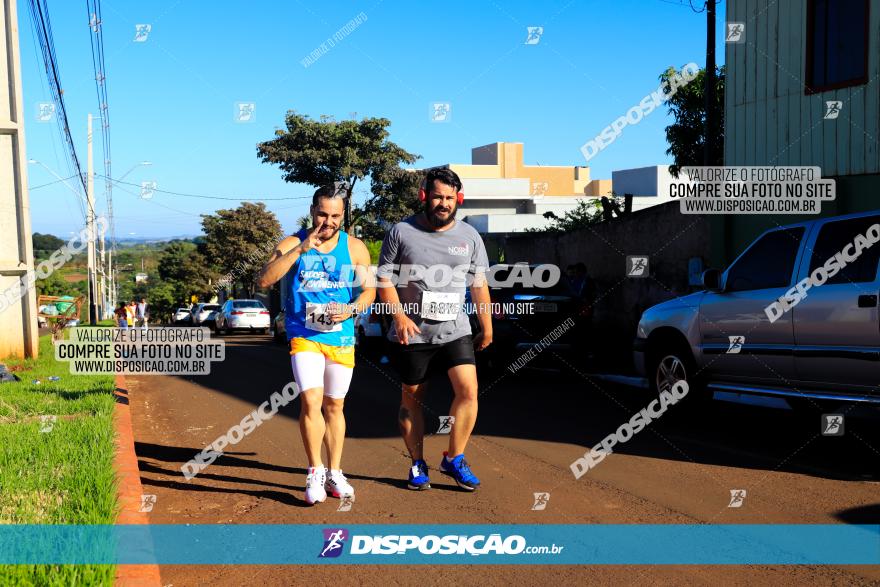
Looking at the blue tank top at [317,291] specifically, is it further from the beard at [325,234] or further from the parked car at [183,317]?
the parked car at [183,317]

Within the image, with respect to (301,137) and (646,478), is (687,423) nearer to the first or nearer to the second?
(646,478)

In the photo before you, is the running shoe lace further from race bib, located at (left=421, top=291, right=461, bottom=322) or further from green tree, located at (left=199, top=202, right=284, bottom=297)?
green tree, located at (left=199, top=202, right=284, bottom=297)

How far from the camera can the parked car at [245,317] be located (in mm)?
34219

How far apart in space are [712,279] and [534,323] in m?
4.43

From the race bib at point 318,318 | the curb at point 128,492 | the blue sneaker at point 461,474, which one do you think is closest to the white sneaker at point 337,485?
the blue sneaker at point 461,474

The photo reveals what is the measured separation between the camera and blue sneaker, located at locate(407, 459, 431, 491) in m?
5.98

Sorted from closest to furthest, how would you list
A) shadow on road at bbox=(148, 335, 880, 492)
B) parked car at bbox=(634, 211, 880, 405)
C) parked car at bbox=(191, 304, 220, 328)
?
parked car at bbox=(634, 211, 880, 405) → shadow on road at bbox=(148, 335, 880, 492) → parked car at bbox=(191, 304, 220, 328)

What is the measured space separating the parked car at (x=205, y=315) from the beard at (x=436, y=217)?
37477 mm

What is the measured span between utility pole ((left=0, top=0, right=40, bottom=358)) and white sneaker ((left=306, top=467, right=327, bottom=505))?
1121cm

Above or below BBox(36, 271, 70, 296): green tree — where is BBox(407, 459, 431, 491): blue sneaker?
above

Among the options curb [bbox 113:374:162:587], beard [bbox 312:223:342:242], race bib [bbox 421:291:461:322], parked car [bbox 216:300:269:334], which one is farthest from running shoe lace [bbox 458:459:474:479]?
parked car [bbox 216:300:269:334]

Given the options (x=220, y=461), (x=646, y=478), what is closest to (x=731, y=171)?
(x=646, y=478)

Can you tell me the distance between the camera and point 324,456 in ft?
24.0

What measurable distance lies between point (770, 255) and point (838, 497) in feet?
9.43
